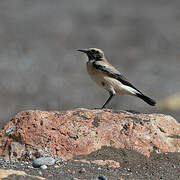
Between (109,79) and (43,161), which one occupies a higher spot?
(109,79)

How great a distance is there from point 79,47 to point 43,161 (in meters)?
21.8

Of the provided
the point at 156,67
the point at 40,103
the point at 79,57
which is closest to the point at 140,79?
the point at 156,67

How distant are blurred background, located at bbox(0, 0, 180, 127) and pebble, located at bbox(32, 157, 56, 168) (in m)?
9.48

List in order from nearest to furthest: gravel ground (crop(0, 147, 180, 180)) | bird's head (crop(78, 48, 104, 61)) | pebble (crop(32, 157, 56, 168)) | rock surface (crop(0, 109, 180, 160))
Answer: gravel ground (crop(0, 147, 180, 180)) → pebble (crop(32, 157, 56, 168)) → rock surface (crop(0, 109, 180, 160)) → bird's head (crop(78, 48, 104, 61))

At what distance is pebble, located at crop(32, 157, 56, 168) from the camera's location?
6872 mm

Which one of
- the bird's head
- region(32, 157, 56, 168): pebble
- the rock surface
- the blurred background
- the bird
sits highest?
the blurred background

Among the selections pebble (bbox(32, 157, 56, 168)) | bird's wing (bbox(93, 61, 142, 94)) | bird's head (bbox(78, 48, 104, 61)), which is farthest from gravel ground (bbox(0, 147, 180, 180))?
bird's head (bbox(78, 48, 104, 61))

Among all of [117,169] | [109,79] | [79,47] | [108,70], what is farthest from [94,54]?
[79,47]

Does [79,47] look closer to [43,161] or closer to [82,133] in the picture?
[82,133]

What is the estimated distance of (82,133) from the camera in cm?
750

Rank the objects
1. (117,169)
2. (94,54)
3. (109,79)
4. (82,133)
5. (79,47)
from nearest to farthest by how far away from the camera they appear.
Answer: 1. (117,169)
2. (82,133)
3. (109,79)
4. (94,54)
5. (79,47)

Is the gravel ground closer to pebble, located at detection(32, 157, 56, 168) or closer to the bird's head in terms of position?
pebble, located at detection(32, 157, 56, 168)

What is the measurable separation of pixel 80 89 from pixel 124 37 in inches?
372

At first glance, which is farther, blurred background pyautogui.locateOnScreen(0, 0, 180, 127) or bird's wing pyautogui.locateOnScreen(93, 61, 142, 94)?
blurred background pyautogui.locateOnScreen(0, 0, 180, 127)
